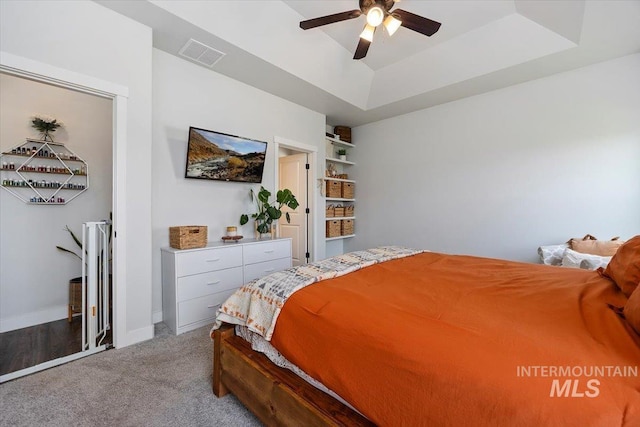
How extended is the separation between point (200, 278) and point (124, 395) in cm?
110

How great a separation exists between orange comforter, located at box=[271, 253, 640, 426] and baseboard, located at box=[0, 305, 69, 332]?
2.89m

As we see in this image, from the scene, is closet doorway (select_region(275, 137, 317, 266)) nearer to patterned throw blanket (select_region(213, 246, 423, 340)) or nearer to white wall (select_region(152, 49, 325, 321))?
white wall (select_region(152, 49, 325, 321))

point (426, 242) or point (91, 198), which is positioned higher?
point (91, 198)

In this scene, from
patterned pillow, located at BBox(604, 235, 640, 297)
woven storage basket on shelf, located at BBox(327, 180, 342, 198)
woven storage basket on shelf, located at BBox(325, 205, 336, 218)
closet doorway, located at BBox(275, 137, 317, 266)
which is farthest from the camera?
woven storage basket on shelf, located at BBox(325, 205, 336, 218)

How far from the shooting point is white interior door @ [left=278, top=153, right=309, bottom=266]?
4461 millimetres

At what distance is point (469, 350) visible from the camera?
842mm

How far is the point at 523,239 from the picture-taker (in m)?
3.42

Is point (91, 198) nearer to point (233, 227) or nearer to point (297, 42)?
point (233, 227)

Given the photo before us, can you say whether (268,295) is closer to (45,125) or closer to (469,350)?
(469,350)

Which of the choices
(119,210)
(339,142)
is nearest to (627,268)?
(119,210)

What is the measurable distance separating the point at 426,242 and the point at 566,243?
162 centimetres

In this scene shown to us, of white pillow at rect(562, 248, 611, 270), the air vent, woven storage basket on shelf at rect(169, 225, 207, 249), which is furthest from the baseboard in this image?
white pillow at rect(562, 248, 611, 270)

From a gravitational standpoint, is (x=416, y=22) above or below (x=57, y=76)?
above

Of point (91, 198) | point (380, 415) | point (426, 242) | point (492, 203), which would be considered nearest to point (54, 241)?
point (91, 198)
